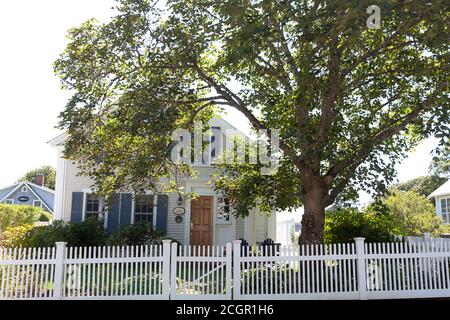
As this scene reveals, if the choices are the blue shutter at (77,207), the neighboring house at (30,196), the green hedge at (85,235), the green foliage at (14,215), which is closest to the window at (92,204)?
the blue shutter at (77,207)

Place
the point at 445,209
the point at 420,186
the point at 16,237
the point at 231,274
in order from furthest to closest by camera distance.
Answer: the point at 420,186 → the point at 445,209 → the point at 16,237 → the point at 231,274

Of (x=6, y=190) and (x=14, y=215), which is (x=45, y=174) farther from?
(x=14, y=215)

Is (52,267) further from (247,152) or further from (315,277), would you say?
(247,152)

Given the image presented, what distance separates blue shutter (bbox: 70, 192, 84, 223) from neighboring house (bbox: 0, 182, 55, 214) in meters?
27.3

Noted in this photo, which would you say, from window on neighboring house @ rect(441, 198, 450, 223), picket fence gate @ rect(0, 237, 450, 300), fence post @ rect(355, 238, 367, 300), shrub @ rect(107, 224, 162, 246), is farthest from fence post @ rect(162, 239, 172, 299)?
window on neighboring house @ rect(441, 198, 450, 223)

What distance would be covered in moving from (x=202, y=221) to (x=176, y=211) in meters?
1.06

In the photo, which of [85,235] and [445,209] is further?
[445,209]

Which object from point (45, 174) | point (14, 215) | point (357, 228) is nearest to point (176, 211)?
point (357, 228)

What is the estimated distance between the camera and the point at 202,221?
16891 mm

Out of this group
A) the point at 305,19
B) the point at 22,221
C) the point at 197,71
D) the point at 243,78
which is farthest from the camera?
the point at 22,221

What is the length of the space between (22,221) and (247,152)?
13.5 m

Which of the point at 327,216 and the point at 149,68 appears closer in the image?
the point at 149,68

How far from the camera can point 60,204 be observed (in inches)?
654

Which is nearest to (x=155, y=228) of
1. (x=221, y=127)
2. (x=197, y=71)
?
(x=221, y=127)
